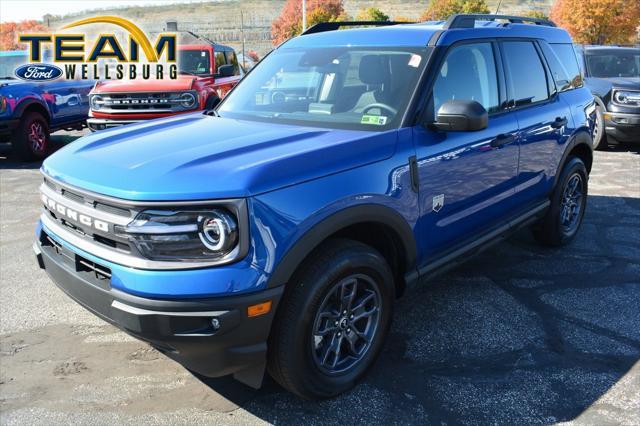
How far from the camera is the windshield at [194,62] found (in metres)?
9.96

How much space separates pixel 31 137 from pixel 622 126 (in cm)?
1022

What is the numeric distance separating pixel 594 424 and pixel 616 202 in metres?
4.74

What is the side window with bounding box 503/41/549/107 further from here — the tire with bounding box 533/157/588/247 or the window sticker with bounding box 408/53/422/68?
the window sticker with bounding box 408/53/422/68

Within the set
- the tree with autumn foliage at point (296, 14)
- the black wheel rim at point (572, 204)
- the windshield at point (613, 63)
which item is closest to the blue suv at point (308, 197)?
the black wheel rim at point (572, 204)

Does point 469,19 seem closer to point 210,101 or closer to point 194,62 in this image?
point 210,101

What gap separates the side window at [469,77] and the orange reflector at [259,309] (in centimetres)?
166

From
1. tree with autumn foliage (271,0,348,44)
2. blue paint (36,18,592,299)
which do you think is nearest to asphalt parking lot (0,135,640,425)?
blue paint (36,18,592,299)

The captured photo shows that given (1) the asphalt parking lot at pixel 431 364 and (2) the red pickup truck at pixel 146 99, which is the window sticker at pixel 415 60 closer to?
(1) the asphalt parking lot at pixel 431 364

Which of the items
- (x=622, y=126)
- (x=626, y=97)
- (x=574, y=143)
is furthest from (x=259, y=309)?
(x=626, y=97)

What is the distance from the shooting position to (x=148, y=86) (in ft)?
29.4

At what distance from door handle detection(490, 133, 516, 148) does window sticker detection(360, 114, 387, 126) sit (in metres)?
0.94

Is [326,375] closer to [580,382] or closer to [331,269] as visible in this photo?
[331,269]

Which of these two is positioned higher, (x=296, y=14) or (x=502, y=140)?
(x=296, y=14)

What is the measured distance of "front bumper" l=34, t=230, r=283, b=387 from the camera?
229 centimetres
